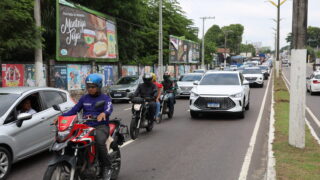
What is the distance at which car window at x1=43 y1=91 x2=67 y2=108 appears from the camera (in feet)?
24.8

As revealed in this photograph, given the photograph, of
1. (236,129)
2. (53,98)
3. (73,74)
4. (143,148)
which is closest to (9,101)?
(53,98)

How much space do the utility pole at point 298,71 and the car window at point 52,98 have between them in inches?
188

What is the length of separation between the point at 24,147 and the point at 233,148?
4.41m

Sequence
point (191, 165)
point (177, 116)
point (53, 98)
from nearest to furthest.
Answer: point (191, 165), point (53, 98), point (177, 116)

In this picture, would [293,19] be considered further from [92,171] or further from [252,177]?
[92,171]

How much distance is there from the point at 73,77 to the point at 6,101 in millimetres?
17216

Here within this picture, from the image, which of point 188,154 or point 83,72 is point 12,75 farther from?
point 188,154

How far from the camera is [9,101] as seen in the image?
22.1 feet

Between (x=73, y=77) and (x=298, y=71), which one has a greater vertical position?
(x=298, y=71)

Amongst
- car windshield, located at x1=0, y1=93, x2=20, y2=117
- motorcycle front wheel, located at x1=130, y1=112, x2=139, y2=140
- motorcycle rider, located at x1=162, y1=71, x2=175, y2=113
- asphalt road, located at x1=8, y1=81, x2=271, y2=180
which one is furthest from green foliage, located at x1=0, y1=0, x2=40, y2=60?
car windshield, located at x1=0, y1=93, x2=20, y2=117

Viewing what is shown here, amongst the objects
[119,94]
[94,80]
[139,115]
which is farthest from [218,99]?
[119,94]

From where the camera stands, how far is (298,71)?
7.82 meters

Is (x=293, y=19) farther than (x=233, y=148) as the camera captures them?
No

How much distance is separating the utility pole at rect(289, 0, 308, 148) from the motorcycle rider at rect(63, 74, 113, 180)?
4.27 metres
